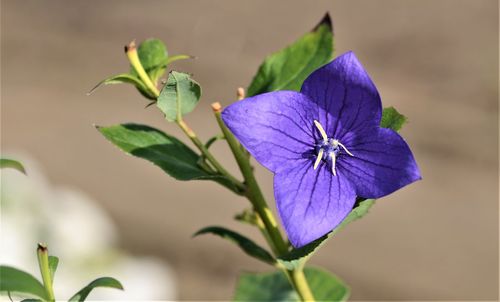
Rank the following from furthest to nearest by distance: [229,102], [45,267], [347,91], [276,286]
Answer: [229,102] < [276,286] < [347,91] < [45,267]

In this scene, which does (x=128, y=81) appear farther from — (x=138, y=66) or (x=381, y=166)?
(x=381, y=166)

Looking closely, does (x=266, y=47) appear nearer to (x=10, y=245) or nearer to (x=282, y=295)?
(x=10, y=245)

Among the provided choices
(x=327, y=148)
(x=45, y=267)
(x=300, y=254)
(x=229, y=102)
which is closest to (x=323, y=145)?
(x=327, y=148)

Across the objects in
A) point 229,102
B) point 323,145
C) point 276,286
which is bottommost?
point 276,286

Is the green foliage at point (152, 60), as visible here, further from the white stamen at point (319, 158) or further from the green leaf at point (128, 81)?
the white stamen at point (319, 158)

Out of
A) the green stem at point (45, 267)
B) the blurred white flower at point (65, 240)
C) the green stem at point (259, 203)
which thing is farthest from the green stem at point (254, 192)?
the blurred white flower at point (65, 240)

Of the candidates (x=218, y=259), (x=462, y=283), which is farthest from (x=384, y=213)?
(x=218, y=259)

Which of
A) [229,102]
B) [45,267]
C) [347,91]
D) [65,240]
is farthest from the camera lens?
[229,102]
